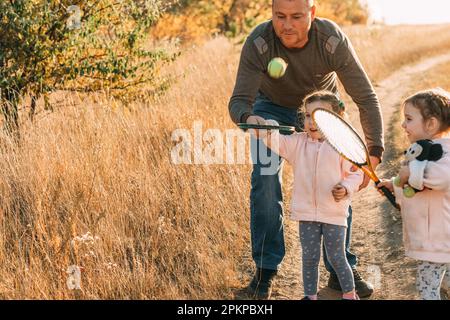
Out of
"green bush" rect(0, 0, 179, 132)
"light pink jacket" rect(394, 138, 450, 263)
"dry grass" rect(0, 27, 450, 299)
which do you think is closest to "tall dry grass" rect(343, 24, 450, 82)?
"green bush" rect(0, 0, 179, 132)

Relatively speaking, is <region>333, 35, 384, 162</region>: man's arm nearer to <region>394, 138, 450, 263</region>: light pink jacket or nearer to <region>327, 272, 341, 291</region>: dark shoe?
<region>394, 138, 450, 263</region>: light pink jacket

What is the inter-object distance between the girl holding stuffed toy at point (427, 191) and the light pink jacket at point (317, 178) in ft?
1.12

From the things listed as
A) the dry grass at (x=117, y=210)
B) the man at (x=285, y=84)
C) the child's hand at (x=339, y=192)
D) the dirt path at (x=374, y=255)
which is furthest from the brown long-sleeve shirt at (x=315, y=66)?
the dry grass at (x=117, y=210)

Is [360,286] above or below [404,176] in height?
below

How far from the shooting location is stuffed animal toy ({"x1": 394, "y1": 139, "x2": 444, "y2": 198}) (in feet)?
11.1

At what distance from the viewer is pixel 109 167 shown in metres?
5.43

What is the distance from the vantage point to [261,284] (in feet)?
13.9

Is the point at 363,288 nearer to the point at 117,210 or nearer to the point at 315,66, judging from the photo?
the point at 315,66

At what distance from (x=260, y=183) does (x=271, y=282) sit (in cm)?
68

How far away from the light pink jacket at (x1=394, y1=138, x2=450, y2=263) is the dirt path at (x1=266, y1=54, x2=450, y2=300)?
2.42ft

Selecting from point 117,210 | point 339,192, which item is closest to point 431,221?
point 339,192

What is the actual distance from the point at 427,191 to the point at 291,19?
53.0 inches
